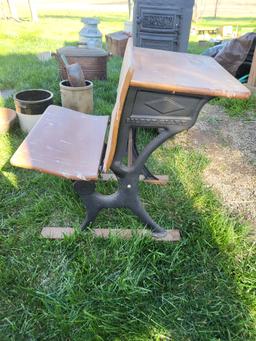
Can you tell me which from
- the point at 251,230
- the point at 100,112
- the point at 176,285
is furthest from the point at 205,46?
the point at 176,285

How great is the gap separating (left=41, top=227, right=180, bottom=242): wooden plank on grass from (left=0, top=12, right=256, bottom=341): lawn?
0.15 feet

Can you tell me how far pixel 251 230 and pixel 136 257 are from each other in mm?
844

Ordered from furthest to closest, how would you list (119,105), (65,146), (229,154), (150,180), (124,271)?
(229,154) < (150,180) < (65,146) < (124,271) < (119,105)

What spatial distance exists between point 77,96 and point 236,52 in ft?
9.17

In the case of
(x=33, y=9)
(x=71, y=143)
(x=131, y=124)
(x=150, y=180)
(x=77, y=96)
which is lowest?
(x=33, y=9)

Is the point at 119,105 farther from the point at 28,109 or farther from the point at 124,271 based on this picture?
the point at 28,109

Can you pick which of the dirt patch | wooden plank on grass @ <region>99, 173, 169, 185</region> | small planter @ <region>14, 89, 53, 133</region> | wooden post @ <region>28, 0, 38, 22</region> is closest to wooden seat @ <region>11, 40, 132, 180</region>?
wooden plank on grass @ <region>99, 173, 169, 185</region>

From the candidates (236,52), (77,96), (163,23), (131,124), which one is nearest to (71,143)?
(131,124)

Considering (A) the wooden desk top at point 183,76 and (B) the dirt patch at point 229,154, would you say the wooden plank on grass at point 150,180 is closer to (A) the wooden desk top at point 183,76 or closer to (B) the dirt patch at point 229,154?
(B) the dirt patch at point 229,154

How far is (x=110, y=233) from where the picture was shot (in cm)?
195

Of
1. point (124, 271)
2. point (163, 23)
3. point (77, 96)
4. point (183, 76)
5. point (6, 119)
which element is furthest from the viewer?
point (163, 23)

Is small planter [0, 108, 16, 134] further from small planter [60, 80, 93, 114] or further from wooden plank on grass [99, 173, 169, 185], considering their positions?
wooden plank on grass [99, 173, 169, 185]

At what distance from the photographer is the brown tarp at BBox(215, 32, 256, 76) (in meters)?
4.76

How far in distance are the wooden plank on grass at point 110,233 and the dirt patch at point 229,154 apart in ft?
1.92
